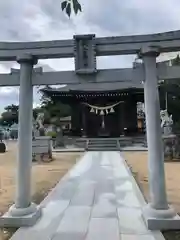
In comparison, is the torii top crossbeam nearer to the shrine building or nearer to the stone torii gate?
the stone torii gate

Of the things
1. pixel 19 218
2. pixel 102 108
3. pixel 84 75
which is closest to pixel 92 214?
pixel 19 218

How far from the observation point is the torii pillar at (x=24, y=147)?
4.54 meters

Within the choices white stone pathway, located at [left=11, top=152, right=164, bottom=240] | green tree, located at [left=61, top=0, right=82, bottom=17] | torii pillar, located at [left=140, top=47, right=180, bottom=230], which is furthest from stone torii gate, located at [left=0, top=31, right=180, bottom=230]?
green tree, located at [left=61, top=0, right=82, bottom=17]

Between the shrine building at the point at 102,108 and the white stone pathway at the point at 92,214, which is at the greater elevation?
the shrine building at the point at 102,108

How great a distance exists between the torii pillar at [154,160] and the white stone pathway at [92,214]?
232 millimetres

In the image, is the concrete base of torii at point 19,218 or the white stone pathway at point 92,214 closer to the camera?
the white stone pathway at point 92,214

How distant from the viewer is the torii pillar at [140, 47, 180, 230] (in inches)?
163

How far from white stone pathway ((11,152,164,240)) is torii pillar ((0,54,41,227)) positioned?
1.17 feet

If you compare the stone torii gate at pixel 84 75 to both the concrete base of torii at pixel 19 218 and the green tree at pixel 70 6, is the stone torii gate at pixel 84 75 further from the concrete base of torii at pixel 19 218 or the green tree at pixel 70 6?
the green tree at pixel 70 6

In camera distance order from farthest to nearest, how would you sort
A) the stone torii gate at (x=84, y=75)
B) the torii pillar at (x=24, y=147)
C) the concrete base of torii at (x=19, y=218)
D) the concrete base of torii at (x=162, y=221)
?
1. the torii pillar at (x=24, y=147)
2. the stone torii gate at (x=84, y=75)
3. the concrete base of torii at (x=19, y=218)
4. the concrete base of torii at (x=162, y=221)

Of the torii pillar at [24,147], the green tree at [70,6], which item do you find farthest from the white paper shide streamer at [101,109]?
the green tree at [70,6]

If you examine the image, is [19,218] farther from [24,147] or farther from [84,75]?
[84,75]

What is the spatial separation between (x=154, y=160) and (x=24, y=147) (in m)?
2.03

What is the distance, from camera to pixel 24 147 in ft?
15.1
